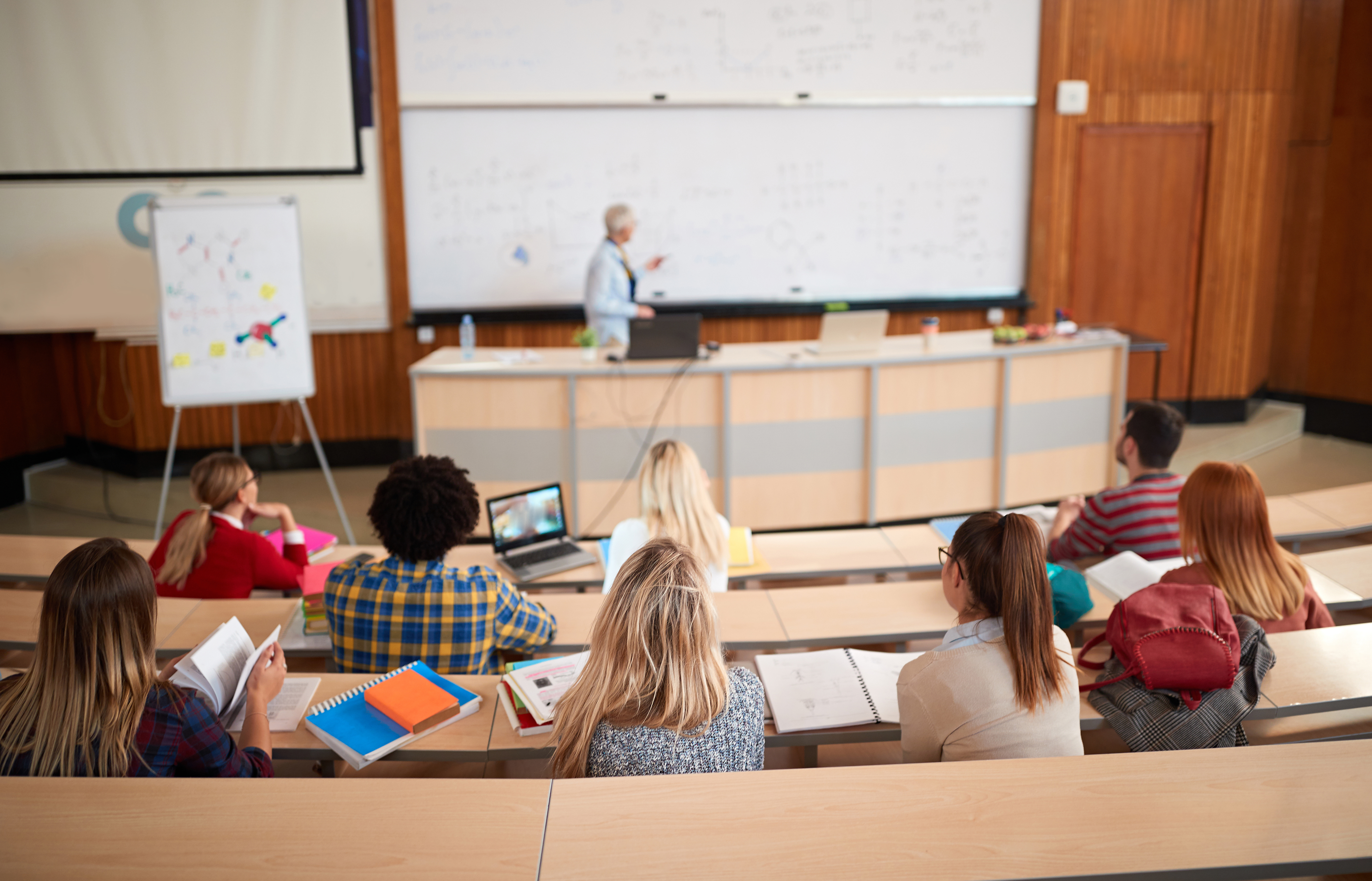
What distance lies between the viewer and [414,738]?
2.04 m

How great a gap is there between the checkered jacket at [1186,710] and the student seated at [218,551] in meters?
2.45

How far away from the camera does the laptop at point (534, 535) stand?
10.6 feet

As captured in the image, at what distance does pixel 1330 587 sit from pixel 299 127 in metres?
5.78

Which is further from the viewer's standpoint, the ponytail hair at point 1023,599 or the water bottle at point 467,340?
the water bottle at point 467,340

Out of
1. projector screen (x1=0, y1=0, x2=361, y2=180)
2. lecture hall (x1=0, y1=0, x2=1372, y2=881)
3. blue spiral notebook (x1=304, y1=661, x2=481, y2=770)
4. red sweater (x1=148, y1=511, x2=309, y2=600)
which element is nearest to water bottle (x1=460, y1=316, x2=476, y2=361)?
lecture hall (x1=0, y1=0, x2=1372, y2=881)

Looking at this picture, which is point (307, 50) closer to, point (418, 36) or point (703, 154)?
point (418, 36)

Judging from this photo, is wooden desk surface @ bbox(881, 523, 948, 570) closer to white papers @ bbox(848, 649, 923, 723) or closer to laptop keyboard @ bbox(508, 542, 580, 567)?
white papers @ bbox(848, 649, 923, 723)

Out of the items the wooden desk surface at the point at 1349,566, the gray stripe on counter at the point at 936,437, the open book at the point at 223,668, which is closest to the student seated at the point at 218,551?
the open book at the point at 223,668

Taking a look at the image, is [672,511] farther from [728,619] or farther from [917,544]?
[917,544]

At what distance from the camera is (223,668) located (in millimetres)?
1956

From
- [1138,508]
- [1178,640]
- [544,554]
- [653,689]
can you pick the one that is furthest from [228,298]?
[1178,640]

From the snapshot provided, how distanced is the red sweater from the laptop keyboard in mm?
725

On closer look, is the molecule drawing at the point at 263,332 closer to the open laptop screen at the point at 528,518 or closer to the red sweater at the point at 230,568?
the red sweater at the point at 230,568

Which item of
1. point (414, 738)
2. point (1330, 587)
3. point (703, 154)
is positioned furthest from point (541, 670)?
point (703, 154)
